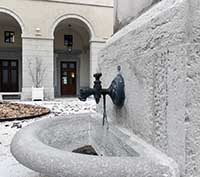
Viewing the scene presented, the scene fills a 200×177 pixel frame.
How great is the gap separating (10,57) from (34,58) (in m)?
4.39

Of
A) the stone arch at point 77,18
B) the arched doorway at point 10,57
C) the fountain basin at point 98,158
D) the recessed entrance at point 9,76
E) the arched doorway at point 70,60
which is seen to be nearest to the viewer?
the fountain basin at point 98,158

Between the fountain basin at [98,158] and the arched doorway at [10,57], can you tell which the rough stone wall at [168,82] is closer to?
the fountain basin at [98,158]

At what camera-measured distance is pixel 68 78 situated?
64.6ft

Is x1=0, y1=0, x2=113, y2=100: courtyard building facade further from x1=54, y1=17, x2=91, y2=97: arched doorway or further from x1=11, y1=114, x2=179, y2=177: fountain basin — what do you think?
x1=11, y1=114, x2=179, y2=177: fountain basin

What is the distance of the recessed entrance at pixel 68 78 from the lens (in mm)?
19594

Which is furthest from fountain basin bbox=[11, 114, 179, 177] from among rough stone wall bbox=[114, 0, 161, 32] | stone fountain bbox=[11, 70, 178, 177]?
rough stone wall bbox=[114, 0, 161, 32]

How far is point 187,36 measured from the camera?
117 cm

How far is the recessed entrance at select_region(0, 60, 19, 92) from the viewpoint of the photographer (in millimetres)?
18266

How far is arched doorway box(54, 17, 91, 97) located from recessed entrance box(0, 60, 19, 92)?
285 centimetres

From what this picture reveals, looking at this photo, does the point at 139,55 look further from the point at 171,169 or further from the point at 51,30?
the point at 51,30

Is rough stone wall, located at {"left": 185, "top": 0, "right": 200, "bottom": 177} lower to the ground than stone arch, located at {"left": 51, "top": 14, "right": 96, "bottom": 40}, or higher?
lower

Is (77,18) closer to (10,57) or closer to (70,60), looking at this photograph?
(70,60)

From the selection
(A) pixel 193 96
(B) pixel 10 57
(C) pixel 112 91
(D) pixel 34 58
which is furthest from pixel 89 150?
(B) pixel 10 57

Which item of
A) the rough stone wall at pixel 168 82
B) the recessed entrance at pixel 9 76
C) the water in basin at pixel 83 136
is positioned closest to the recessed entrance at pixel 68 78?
the recessed entrance at pixel 9 76
